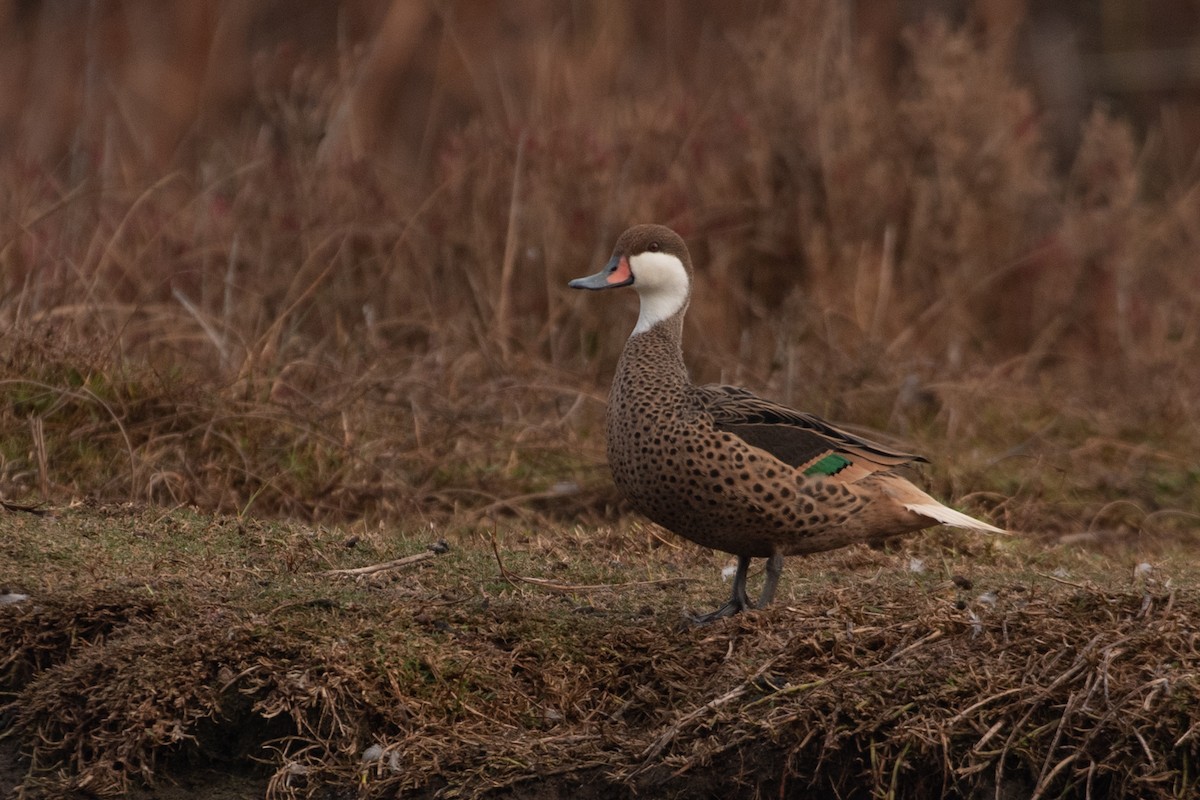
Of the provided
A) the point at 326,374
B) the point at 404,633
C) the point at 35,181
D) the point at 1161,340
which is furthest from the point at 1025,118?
the point at 404,633

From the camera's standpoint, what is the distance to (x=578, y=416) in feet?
20.8

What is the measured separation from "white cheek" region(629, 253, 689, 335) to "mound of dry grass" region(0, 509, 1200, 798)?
2.80 ft

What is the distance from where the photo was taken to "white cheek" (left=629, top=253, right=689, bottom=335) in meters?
4.44

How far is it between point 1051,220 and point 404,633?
230 inches

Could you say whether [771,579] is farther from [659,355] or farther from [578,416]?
[578,416]

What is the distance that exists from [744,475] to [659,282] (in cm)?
83

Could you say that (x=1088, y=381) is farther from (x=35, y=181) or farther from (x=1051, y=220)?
(x=35, y=181)

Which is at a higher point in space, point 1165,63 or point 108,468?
point 1165,63

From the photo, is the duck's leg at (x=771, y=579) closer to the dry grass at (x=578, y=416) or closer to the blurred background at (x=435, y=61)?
the dry grass at (x=578, y=416)

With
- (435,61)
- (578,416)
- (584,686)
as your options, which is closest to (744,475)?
(584,686)

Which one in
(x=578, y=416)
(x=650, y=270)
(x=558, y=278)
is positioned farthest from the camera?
(x=558, y=278)

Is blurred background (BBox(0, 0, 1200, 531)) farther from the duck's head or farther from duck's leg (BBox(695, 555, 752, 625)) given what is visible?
duck's leg (BBox(695, 555, 752, 625))

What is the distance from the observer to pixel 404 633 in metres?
3.54

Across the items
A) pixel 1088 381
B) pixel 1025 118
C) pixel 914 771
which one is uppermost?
pixel 1025 118
